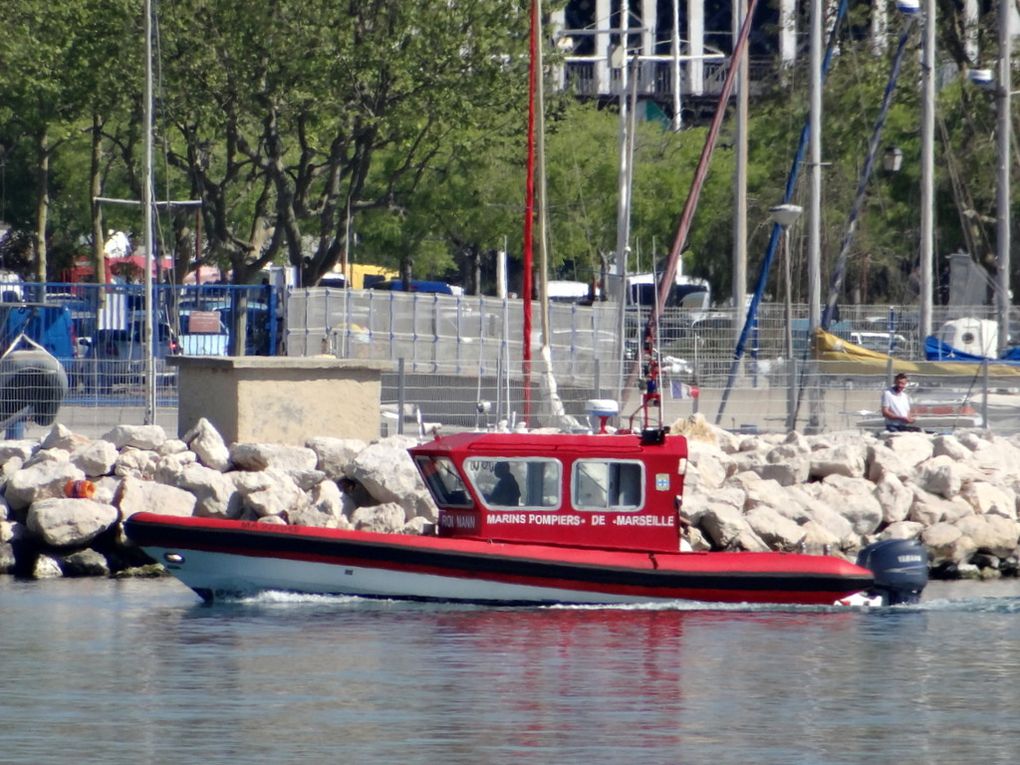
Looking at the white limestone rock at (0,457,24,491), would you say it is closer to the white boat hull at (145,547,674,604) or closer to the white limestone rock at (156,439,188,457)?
the white limestone rock at (156,439,188,457)

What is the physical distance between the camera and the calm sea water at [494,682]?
12344 millimetres

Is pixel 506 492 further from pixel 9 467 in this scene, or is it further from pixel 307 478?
pixel 9 467

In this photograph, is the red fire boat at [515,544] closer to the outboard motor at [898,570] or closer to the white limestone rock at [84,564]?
the outboard motor at [898,570]

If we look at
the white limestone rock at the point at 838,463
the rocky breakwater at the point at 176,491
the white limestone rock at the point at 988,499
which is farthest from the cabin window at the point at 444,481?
the white limestone rock at the point at 988,499

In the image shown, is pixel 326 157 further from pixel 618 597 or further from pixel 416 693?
pixel 416 693

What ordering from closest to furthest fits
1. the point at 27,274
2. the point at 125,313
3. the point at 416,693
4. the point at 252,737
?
the point at 252,737
the point at 416,693
the point at 125,313
the point at 27,274

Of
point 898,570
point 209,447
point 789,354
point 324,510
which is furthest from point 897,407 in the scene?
point 209,447

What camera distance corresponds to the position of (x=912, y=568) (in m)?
17.9

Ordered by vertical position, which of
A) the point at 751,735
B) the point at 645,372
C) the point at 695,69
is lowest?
the point at 751,735

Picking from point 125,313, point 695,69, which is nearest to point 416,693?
point 125,313

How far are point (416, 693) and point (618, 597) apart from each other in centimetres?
418

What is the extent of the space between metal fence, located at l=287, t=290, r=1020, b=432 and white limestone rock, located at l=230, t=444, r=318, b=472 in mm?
2887

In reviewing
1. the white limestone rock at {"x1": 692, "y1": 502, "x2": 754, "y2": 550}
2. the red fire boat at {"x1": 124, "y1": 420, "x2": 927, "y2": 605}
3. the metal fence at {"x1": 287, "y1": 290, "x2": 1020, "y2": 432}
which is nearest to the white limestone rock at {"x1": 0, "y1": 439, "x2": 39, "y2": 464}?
the metal fence at {"x1": 287, "y1": 290, "x2": 1020, "y2": 432}

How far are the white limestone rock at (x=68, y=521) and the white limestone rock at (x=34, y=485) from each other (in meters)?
0.47
